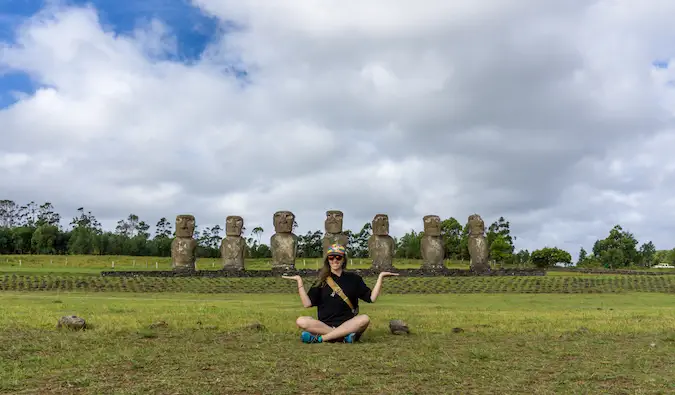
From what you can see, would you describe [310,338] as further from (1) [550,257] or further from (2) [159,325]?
(1) [550,257]

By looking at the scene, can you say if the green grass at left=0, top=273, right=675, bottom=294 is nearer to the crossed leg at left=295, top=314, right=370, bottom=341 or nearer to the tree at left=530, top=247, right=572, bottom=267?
the crossed leg at left=295, top=314, right=370, bottom=341

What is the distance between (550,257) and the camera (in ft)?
217

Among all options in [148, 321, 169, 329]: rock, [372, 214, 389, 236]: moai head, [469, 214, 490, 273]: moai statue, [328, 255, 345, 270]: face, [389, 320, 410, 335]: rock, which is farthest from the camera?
[469, 214, 490, 273]: moai statue

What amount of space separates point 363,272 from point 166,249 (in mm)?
61811

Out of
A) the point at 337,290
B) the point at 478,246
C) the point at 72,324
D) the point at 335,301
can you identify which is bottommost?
the point at 72,324

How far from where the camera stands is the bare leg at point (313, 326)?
851cm

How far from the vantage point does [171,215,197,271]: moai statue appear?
123 feet

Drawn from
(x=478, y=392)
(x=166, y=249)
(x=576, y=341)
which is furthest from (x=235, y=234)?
(x=166, y=249)

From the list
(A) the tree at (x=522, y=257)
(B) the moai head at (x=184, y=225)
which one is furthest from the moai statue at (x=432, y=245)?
(A) the tree at (x=522, y=257)

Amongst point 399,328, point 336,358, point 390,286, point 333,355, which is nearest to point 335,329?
point 333,355

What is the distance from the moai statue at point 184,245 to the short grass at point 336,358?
2626 cm

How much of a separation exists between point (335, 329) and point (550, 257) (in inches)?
2446

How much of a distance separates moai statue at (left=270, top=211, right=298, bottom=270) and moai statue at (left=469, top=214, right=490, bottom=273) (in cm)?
1105

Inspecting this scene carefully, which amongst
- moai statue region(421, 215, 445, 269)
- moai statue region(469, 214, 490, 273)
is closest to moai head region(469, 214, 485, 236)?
moai statue region(469, 214, 490, 273)
